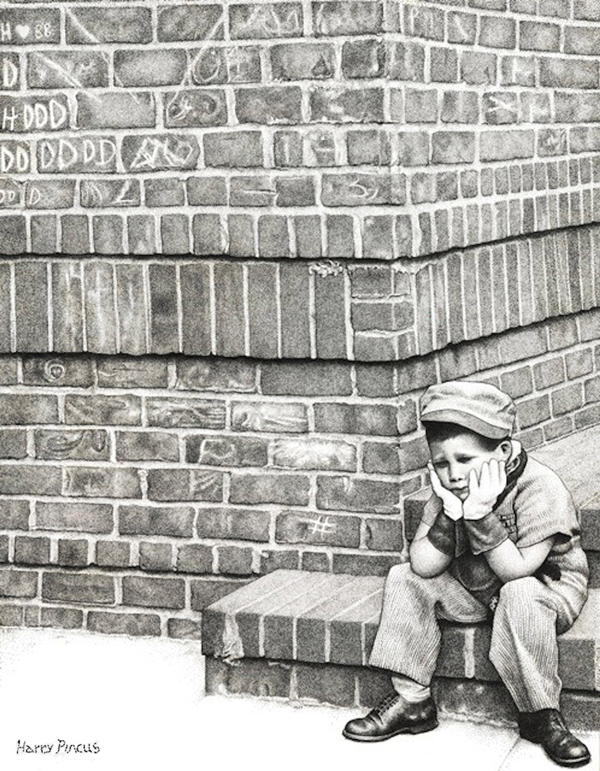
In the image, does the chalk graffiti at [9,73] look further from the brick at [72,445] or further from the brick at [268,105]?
the brick at [72,445]

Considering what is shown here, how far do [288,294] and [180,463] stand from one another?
27.5 inches

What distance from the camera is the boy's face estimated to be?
4.66 meters

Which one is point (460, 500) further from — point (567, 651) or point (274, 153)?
Result: point (274, 153)

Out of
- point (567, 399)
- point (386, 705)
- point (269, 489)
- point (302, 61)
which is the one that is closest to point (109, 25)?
point (302, 61)

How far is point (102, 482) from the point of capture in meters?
5.66

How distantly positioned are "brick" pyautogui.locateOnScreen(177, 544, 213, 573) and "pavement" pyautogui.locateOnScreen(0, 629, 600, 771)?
309 millimetres

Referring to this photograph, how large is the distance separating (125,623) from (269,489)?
71 centimetres

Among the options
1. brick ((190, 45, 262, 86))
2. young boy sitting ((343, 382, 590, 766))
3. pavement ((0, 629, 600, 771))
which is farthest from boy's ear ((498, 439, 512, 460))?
brick ((190, 45, 262, 86))

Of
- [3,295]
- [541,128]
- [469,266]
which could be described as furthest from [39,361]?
[541,128]

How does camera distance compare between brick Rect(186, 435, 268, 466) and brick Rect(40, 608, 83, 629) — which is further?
brick Rect(40, 608, 83, 629)

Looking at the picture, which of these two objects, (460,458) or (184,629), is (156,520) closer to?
(184,629)

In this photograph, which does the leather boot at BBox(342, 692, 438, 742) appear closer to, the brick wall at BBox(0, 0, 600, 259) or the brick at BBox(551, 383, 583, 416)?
the brick wall at BBox(0, 0, 600, 259)

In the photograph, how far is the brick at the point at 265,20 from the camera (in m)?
5.28

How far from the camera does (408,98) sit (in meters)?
5.32
